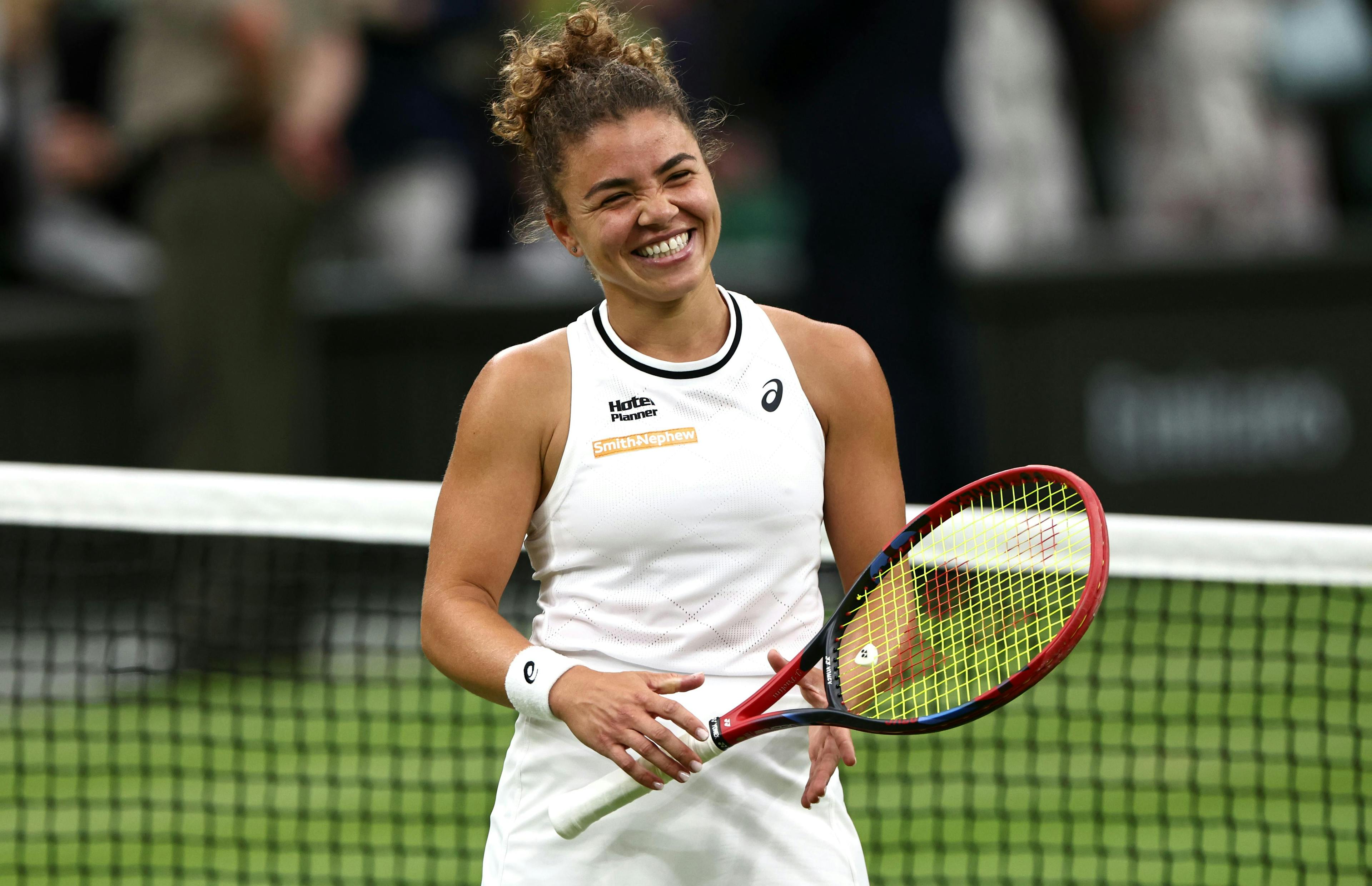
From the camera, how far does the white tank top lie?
8.86 ft

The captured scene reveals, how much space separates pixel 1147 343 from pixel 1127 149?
157 centimetres

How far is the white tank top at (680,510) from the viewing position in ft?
8.86

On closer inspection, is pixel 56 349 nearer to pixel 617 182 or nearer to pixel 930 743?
pixel 930 743

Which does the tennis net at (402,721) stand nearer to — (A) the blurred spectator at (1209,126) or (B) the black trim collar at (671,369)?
(B) the black trim collar at (671,369)

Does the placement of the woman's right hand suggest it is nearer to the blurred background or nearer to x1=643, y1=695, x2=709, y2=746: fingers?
x1=643, y1=695, x2=709, y2=746: fingers

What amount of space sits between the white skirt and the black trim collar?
1.41ft

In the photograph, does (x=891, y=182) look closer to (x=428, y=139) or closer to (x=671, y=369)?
(x=428, y=139)

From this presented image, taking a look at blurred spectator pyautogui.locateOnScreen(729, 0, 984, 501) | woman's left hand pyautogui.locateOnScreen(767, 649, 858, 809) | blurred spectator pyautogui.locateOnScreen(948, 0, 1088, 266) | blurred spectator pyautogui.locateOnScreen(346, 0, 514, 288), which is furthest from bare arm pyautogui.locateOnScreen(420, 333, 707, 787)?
blurred spectator pyautogui.locateOnScreen(948, 0, 1088, 266)

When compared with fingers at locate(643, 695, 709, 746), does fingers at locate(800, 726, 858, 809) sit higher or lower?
lower

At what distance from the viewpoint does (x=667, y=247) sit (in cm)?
271

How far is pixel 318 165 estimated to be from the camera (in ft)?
28.8

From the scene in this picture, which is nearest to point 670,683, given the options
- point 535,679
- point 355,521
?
point 535,679

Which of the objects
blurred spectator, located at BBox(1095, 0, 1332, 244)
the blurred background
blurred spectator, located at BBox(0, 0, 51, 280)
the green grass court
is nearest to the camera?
the green grass court

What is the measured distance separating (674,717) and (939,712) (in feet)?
1.41
